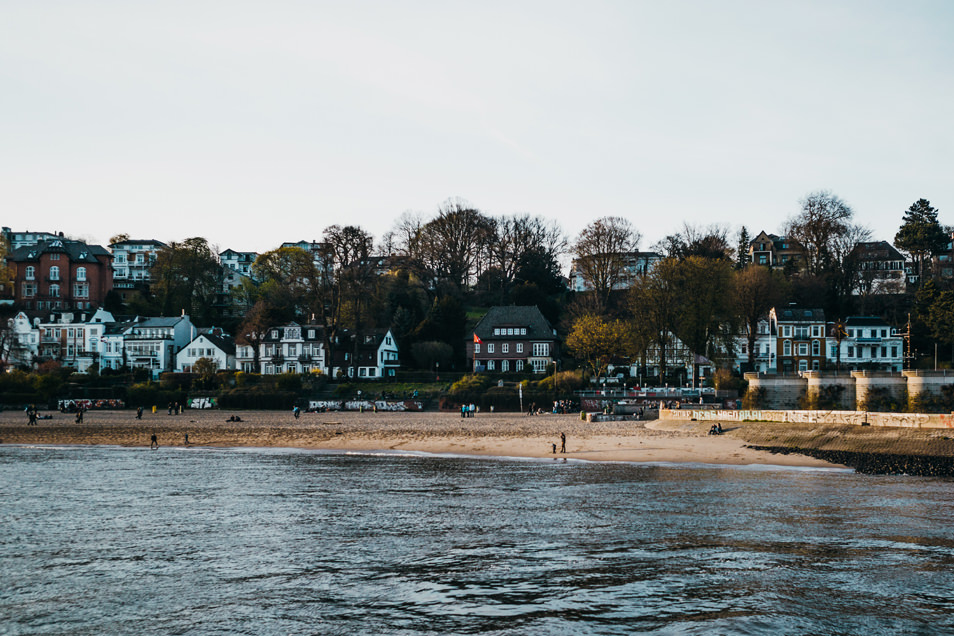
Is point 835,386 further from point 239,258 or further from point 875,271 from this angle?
point 239,258

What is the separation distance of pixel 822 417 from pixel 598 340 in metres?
31.9

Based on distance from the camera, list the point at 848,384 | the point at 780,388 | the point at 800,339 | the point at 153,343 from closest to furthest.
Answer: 1. the point at 848,384
2. the point at 780,388
3. the point at 800,339
4. the point at 153,343

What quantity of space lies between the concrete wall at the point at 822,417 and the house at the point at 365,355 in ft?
129

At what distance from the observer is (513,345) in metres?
84.1

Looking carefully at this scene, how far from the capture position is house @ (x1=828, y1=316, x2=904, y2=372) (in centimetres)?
8331

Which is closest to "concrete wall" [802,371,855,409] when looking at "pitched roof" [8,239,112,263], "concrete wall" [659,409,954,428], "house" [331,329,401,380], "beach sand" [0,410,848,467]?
"concrete wall" [659,409,954,428]

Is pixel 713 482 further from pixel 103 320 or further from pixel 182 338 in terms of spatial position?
pixel 103 320

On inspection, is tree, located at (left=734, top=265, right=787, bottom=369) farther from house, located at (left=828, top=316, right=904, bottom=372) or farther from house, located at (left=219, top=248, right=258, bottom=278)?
house, located at (left=219, top=248, right=258, bottom=278)

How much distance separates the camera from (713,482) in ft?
96.0

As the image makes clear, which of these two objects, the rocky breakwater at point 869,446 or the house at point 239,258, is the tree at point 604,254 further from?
the house at point 239,258

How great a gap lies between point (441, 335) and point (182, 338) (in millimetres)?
32190

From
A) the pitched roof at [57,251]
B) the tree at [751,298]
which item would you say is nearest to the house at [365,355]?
the tree at [751,298]

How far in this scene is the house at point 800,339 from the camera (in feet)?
277

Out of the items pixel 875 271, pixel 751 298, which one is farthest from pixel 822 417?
pixel 875 271
